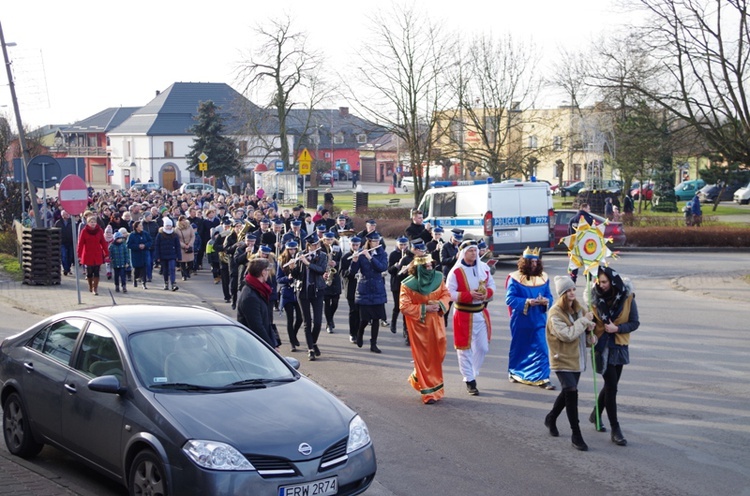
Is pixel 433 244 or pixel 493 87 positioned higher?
pixel 493 87

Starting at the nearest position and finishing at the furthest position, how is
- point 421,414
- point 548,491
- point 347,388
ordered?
point 548,491, point 421,414, point 347,388

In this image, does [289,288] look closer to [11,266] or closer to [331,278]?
[331,278]

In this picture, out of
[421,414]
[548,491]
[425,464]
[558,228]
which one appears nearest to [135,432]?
[425,464]

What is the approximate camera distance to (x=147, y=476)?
5.98m

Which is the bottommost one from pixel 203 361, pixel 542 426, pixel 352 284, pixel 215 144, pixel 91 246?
pixel 542 426

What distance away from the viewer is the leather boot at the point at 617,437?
830cm

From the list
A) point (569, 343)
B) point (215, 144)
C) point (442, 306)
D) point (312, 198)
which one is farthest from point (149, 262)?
point (215, 144)

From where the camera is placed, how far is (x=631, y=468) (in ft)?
25.0

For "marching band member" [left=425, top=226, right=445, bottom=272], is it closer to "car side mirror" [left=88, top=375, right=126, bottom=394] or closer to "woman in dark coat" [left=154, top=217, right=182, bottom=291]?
"woman in dark coat" [left=154, top=217, right=182, bottom=291]

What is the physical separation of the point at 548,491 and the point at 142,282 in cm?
1690

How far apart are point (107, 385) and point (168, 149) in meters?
88.7

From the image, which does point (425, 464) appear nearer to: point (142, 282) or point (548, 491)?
point (548, 491)

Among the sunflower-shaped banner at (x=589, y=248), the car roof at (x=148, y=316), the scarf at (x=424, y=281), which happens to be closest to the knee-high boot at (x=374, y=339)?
the scarf at (x=424, y=281)

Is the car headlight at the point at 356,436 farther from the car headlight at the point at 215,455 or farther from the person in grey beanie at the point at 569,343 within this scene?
the person in grey beanie at the point at 569,343
